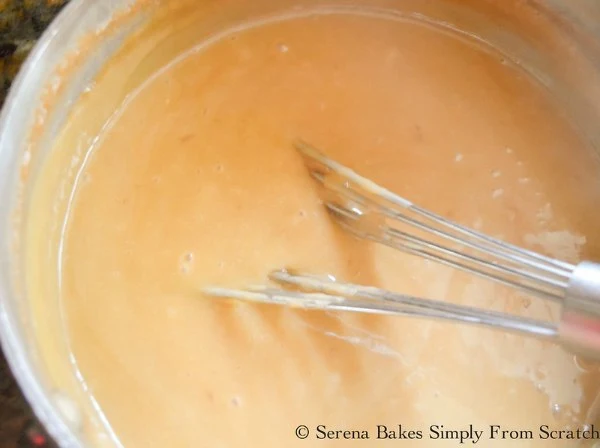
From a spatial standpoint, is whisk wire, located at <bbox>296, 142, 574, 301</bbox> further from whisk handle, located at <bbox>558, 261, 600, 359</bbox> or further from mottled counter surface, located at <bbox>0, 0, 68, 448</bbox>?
mottled counter surface, located at <bbox>0, 0, 68, 448</bbox>

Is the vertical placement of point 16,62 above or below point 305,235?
above

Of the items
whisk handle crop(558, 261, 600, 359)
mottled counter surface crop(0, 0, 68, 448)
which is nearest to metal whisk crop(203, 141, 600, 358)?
whisk handle crop(558, 261, 600, 359)

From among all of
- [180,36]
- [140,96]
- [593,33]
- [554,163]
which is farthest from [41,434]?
[593,33]

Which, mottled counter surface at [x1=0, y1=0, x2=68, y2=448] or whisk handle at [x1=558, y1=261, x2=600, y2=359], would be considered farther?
mottled counter surface at [x1=0, y1=0, x2=68, y2=448]

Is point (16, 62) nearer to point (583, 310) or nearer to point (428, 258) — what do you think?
point (428, 258)

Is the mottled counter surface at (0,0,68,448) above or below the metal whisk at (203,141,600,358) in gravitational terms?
above

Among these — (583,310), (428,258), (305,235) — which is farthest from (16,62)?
(583,310)
